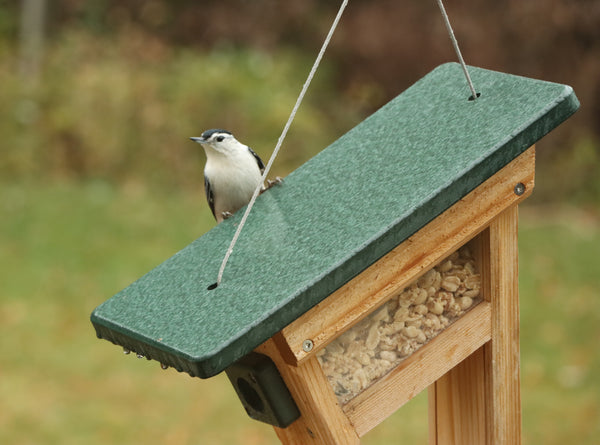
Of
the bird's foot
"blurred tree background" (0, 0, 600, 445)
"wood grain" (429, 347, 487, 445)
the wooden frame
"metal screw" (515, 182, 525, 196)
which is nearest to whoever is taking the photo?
the wooden frame

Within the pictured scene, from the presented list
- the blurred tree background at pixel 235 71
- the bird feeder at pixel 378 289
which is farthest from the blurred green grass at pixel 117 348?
the bird feeder at pixel 378 289

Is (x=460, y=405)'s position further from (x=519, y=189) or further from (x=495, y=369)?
(x=519, y=189)

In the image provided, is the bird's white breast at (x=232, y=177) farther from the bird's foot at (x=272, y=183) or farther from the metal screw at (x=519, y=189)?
the metal screw at (x=519, y=189)

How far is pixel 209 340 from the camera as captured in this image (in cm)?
205

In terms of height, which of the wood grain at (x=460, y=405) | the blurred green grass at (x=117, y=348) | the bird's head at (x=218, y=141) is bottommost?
the blurred green grass at (x=117, y=348)

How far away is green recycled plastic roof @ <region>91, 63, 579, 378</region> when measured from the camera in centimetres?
208

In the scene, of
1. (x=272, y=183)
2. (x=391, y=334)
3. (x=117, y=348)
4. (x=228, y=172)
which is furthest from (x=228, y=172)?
(x=117, y=348)

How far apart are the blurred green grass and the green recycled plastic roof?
305 centimetres

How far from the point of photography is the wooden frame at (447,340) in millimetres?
2207

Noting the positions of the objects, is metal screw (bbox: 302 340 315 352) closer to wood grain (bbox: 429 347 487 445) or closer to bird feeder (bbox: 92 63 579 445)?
bird feeder (bbox: 92 63 579 445)

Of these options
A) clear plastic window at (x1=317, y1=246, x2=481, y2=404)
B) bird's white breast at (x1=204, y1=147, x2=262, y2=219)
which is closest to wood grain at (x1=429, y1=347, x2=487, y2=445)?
clear plastic window at (x1=317, y1=246, x2=481, y2=404)

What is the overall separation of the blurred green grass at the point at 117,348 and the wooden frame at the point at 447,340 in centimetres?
291

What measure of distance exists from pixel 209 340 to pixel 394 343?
58cm

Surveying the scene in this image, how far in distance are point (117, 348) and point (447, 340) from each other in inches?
176
